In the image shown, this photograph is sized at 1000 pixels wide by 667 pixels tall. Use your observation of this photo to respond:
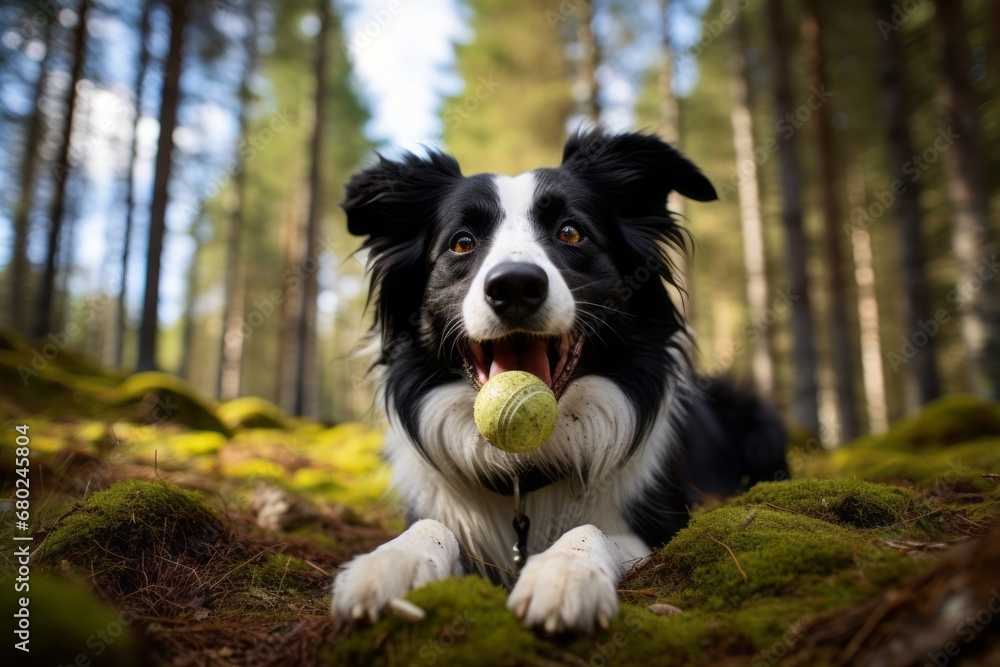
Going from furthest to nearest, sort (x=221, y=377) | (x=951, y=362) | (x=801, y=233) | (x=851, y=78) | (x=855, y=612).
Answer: (x=221, y=377) < (x=951, y=362) < (x=851, y=78) < (x=801, y=233) < (x=855, y=612)

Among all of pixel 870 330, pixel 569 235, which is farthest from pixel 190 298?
pixel 569 235

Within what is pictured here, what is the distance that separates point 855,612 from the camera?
128 cm

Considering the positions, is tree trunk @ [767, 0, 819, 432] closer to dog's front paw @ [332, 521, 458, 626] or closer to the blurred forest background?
the blurred forest background

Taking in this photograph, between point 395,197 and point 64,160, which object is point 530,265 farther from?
point 64,160

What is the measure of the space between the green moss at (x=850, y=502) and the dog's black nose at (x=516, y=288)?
1.19m

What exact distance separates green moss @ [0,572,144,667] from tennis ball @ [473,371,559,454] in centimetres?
124

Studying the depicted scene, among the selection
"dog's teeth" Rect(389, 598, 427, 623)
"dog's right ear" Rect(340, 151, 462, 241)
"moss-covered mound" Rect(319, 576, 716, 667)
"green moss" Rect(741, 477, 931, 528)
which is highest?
"dog's right ear" Rect(340, 151, 462, 241)

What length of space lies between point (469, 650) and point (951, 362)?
25.8m

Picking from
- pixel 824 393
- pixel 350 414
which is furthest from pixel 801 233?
pixel 350 414

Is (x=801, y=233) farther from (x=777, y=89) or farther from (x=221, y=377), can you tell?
(x=221, y=377)

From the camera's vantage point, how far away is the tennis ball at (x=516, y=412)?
7.06 feet

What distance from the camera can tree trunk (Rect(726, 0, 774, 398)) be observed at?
1098 centimetres

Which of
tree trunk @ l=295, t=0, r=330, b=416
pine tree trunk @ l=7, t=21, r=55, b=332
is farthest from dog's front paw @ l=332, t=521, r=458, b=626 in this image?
pine tree trunk @ l=7, t=21, r=55, b=332

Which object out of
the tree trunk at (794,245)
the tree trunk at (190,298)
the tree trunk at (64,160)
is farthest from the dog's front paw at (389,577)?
the tree trunk at (190,298)
